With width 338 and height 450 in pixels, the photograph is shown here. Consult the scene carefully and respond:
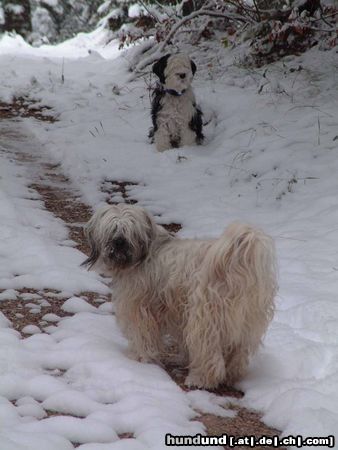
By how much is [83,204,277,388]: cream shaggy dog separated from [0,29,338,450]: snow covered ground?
194 millimetres

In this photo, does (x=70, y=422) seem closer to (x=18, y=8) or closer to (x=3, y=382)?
(x=3, y=382)

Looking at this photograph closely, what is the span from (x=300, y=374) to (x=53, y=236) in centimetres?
305

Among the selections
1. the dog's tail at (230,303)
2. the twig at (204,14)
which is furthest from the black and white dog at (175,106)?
the dog's tail at (230,303)

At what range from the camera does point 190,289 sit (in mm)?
3484

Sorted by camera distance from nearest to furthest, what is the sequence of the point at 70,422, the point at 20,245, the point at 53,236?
the point at 70,422, the point at 20,245, the point at 53,236

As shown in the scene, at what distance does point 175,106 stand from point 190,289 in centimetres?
507

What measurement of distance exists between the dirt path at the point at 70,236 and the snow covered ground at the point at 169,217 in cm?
9

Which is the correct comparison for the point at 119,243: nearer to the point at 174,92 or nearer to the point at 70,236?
the point at 70,236

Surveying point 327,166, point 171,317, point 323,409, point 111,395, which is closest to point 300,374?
point 323,409

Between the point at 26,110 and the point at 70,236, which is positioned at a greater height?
the point at 26,110

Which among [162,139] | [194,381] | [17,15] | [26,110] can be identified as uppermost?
[17,15]

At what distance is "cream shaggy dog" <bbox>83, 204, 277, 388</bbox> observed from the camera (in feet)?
10.7

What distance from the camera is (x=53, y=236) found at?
19.1ft

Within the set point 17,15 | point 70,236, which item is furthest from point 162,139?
point 17,15
